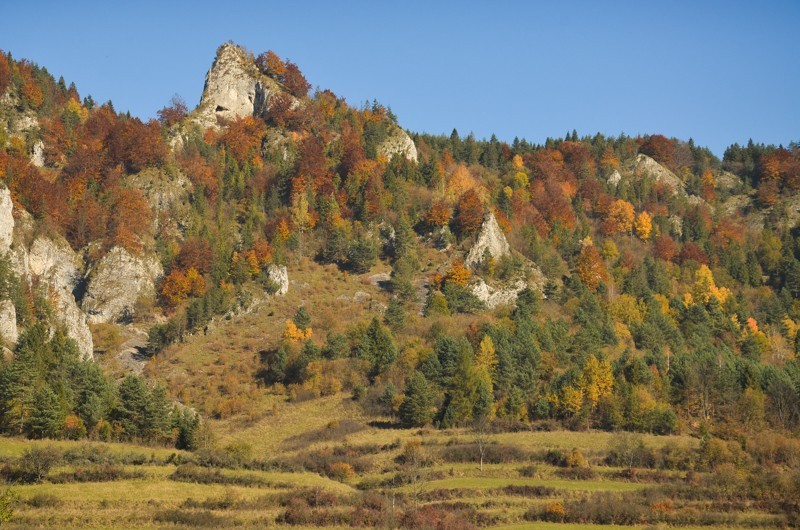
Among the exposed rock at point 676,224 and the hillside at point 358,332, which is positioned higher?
the exposed rock at point 676,224

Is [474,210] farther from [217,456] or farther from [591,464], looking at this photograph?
[217,456]

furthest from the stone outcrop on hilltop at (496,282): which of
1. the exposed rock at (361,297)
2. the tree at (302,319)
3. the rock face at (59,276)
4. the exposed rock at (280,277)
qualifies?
the rock face at (59,276)

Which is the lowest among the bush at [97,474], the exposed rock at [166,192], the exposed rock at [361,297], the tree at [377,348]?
the bush at [97,474]

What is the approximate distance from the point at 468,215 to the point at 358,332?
143 ft

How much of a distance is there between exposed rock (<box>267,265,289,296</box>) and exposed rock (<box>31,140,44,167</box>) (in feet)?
185

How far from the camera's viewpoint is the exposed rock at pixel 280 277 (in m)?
136

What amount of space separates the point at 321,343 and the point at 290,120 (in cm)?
8364

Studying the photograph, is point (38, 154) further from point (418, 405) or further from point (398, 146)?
point (418, 405)

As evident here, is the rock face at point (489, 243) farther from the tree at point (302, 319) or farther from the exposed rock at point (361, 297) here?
the tree at point (302, 319)

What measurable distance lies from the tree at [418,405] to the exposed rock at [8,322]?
53117 mm

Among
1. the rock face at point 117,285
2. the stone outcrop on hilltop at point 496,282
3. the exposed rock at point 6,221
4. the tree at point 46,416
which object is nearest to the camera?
the tree at point 46,416

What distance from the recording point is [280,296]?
445ft

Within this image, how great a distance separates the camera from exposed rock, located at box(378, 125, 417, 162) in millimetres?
182250

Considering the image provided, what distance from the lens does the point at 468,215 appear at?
509 feet
